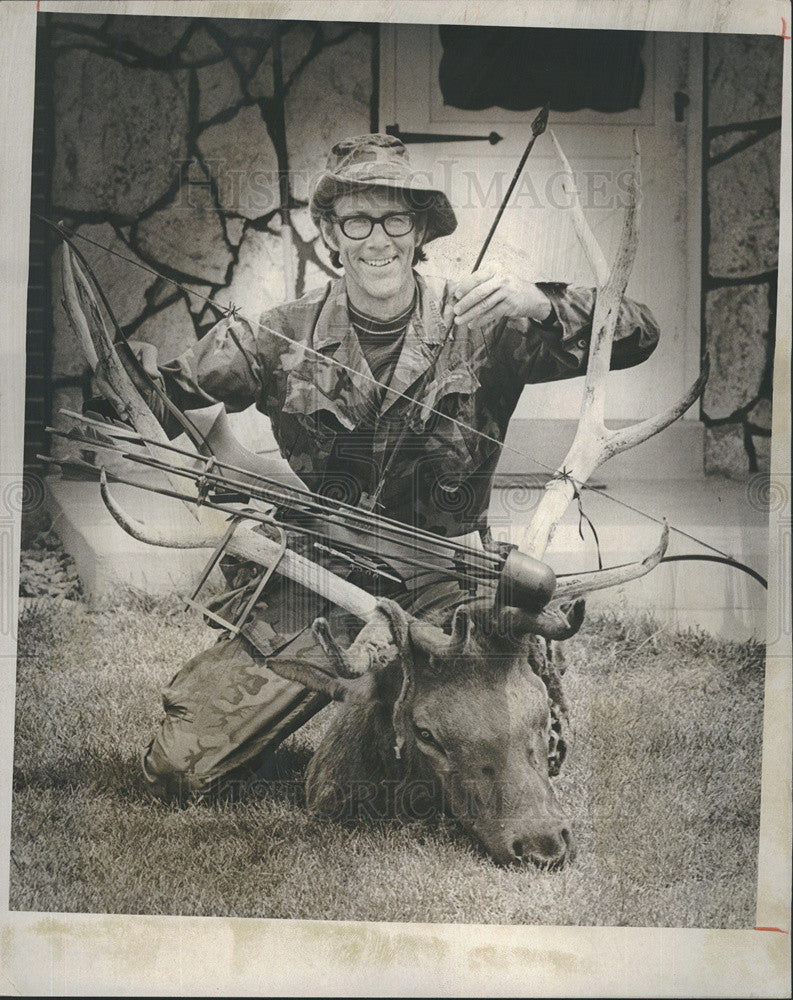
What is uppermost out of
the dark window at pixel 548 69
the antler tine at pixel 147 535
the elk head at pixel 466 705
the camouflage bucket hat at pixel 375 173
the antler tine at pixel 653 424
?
the dark window at pixel 548 69

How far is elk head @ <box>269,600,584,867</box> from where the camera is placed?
2197mm

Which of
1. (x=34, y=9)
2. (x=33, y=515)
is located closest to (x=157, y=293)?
(x=33, y=515)

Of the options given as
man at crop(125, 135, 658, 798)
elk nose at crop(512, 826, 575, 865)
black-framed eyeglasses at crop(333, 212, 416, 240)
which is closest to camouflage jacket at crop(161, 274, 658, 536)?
man at crop(125, 135, 658, 798)

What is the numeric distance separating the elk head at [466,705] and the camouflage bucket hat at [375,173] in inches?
44.3

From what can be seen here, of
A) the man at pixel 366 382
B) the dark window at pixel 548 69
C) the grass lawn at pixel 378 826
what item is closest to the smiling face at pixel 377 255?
the man at pixel 366 382

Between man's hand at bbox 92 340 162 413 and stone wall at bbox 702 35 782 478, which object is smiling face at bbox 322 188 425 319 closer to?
man's hand at bbox 92 340 162 413

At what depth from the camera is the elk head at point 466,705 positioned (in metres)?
2.20

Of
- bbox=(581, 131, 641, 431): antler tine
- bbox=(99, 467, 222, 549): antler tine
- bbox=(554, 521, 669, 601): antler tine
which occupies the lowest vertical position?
bbox=(554, 521, 669, 601): antler tine

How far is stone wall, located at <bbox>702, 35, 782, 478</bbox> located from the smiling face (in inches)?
33.4

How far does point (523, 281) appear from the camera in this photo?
2.25 m

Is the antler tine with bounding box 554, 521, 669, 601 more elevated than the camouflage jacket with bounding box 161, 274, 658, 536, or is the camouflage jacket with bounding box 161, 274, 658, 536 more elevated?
the camouflage jacket with bounding box 161, 274, 658, 536

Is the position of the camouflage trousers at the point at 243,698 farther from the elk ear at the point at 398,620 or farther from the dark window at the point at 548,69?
the dark window at the point at 548,69

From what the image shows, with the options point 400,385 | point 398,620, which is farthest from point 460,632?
point 400,385

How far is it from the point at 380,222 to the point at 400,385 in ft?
1.50
